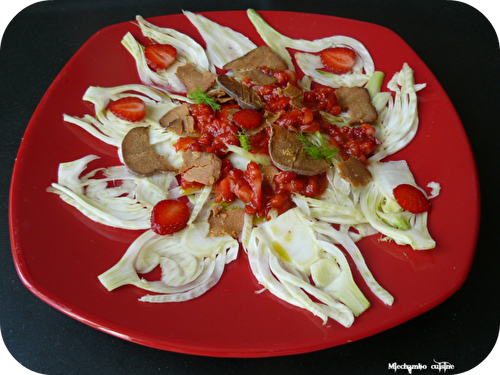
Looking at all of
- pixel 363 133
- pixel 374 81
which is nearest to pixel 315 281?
pixel 363 133

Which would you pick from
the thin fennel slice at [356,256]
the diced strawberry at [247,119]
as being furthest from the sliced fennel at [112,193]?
the thin fennel slice at [356,256]

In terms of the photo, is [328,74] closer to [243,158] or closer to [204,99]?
[204,99]

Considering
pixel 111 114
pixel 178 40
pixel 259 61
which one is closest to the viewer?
pixel 111 114

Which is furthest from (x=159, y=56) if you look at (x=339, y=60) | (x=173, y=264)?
(x=173, y=264)

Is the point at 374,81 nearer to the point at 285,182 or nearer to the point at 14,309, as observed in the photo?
the point at 285,182

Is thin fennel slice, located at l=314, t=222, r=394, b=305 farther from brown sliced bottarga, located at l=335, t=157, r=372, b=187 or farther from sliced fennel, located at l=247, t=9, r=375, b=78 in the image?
sliced fennel, located at l=247, t=9, r=375, b=78

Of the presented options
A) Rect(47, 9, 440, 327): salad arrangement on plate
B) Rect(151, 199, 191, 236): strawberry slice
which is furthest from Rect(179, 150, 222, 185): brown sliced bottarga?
Rect(151, 199, 191, 236): strawberry slice
